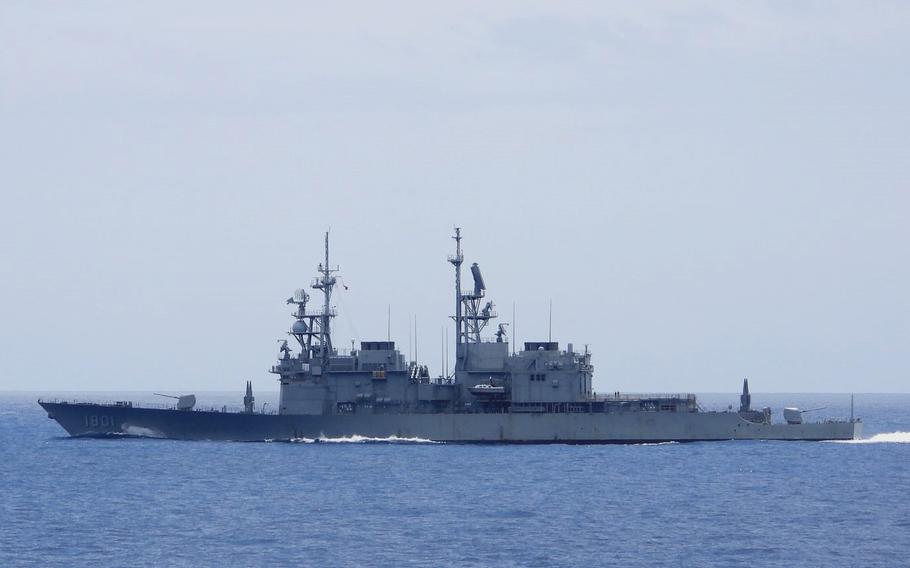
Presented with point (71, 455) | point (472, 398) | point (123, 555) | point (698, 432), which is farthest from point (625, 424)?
point (123, 555)

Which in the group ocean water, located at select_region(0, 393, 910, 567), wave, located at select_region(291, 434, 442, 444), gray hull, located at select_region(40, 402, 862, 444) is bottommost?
ocean water, located at select_region(0, 393, 910, 567)

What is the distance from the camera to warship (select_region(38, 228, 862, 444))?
5972 centimetres

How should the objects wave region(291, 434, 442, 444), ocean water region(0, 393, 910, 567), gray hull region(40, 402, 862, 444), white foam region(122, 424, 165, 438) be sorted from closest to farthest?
ocean water region(0, 393, 910, 567) → gray hull region(40, 402, 862, 444) → wave region(291, 434, 442, 444) → white foam region(122, 424, 165, 438)

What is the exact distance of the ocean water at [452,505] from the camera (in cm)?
3381

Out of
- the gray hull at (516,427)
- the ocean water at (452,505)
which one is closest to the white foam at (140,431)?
the ocean water at (452,505)

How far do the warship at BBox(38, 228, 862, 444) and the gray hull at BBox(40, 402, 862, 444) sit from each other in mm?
47

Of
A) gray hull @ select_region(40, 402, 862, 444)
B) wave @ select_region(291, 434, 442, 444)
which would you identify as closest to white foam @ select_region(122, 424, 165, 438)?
gray hull @ select_region(40, 402, 862, 444)

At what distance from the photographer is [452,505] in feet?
137

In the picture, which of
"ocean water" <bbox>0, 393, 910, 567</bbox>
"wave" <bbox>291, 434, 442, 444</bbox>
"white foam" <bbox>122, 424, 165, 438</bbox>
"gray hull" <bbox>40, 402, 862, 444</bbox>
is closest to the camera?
"ocean water" <bbox>0, 393, 910, 567</bbox>

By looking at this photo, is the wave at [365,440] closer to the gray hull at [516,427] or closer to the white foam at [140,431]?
the gray hull at [516,427]

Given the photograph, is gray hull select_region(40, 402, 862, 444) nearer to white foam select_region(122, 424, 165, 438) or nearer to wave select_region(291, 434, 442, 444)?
wave select_region(291, 434, 442, 444)

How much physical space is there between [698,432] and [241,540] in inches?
1195

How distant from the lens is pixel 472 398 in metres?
60.6

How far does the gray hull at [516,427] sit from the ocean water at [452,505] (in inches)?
25.7
